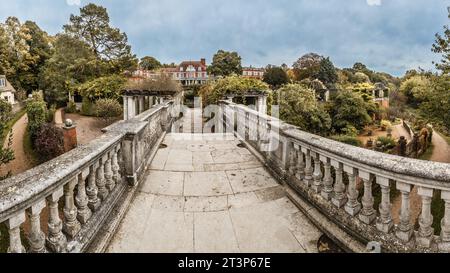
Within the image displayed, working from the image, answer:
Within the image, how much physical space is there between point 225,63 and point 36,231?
197 feet

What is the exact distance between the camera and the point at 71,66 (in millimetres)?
28906

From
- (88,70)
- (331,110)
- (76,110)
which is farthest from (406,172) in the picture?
(88,70)

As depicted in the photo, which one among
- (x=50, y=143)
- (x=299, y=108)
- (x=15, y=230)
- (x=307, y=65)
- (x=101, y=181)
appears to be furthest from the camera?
(x=307, y=65)

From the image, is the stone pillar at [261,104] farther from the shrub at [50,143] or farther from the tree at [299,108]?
the shrub at [50,143]

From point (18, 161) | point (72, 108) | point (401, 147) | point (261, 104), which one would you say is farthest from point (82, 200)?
point (72, 108)

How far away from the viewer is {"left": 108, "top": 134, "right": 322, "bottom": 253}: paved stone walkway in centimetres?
297

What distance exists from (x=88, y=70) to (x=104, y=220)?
102ft

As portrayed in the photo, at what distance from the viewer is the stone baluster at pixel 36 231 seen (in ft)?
6.77

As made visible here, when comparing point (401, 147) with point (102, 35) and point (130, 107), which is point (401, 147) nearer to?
point (130, 107)

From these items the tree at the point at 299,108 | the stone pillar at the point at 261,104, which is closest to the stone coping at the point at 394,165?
the stone pillar at the point at 261,104

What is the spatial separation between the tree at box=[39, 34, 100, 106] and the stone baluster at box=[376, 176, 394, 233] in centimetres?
3148

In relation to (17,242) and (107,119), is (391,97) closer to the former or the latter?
(107,119)

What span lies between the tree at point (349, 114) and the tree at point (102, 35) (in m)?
23.3
